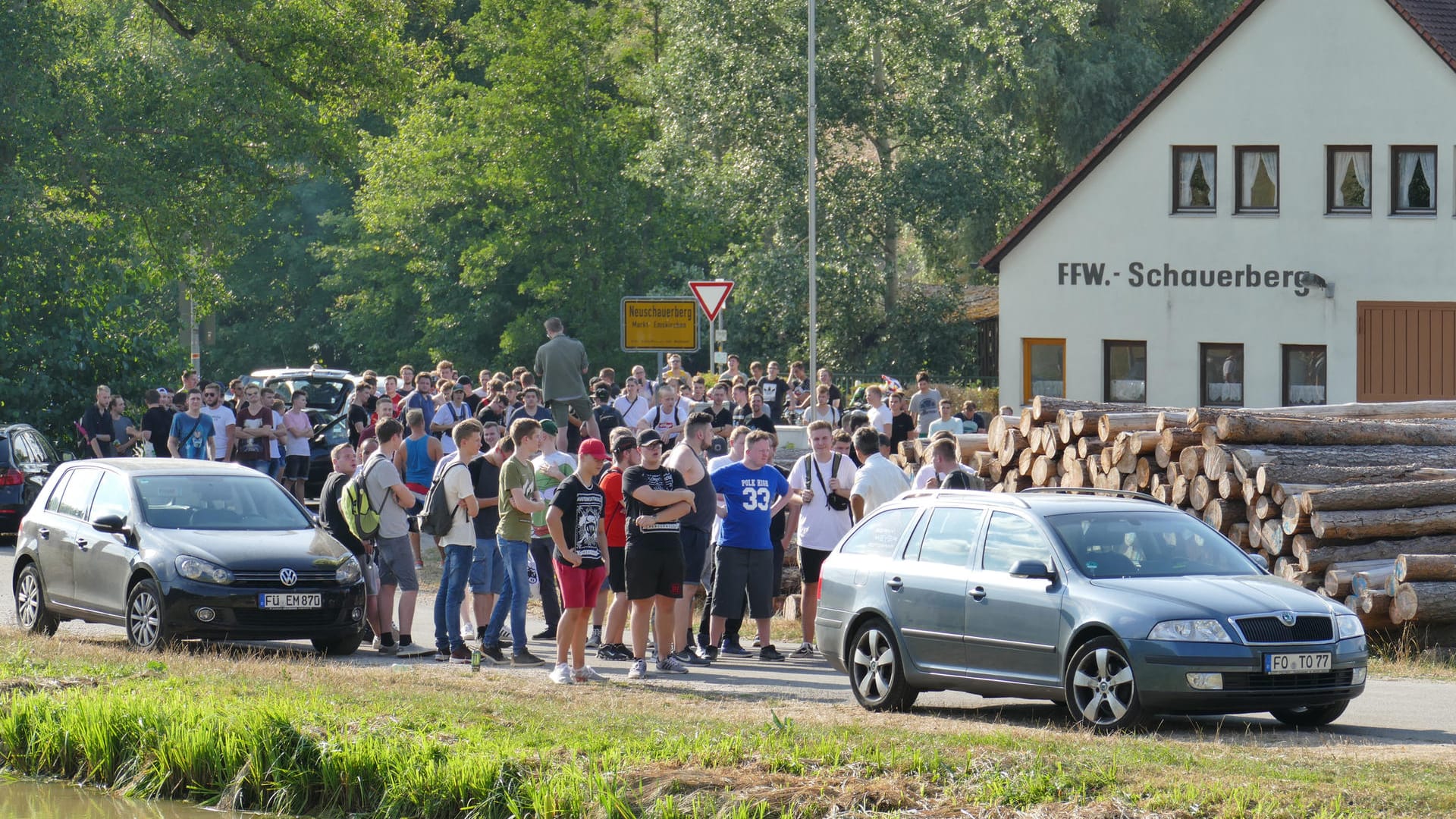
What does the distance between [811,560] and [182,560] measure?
194 inches

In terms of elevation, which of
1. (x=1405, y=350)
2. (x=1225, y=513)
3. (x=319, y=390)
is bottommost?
(x=1225, y=513)

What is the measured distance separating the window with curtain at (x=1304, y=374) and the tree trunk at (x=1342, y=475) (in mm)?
17183

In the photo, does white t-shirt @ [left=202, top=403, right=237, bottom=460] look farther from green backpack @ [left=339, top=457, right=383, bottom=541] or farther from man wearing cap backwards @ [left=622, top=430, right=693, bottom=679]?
man wearing cap backwards @ [left=622, top=430, right=693, bottom=679]

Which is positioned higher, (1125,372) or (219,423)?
(1125,372)

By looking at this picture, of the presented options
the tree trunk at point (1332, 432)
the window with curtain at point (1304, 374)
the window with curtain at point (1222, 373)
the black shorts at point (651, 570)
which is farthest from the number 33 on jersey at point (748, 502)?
the window with curtain at point (1222, 373)

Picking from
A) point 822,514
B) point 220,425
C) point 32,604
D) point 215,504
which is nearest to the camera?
point 822,514

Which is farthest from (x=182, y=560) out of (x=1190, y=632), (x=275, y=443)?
(x=275, y=443)

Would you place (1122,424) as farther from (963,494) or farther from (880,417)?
(963,494)

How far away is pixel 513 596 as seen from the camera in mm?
14273

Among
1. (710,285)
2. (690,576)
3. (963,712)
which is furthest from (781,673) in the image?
(710,285)

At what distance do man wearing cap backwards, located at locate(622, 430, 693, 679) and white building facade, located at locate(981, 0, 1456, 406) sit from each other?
75.6 ft

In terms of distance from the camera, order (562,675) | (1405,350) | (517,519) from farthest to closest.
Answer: (1405,350), (517,519), (562,675)

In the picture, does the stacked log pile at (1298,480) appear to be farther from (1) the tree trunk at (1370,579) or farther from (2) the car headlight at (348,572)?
(2) the car headlight at (348,572)

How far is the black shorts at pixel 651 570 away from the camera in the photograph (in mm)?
13414
